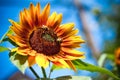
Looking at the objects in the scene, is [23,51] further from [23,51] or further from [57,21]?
[57,21]


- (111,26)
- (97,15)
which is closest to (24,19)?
(111,26)

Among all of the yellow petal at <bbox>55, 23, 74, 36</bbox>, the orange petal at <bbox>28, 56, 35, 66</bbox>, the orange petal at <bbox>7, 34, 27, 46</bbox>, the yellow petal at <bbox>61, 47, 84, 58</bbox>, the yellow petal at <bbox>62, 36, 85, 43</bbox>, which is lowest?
the orange petal at <bbox>28, 56, 35, 66</bbox>

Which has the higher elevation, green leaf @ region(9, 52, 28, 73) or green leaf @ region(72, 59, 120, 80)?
green leaf @ region(72, 59, 120, 80)

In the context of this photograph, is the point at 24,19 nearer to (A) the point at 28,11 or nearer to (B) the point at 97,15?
(A) the point at 28,11

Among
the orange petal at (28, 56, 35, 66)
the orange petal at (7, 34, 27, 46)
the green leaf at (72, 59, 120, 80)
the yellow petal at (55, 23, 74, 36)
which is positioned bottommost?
the orange petal at (28, 56, 35, 66)

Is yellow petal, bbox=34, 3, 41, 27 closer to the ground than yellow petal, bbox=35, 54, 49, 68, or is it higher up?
higher up

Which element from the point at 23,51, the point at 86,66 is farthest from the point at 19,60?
the point at 86,66
